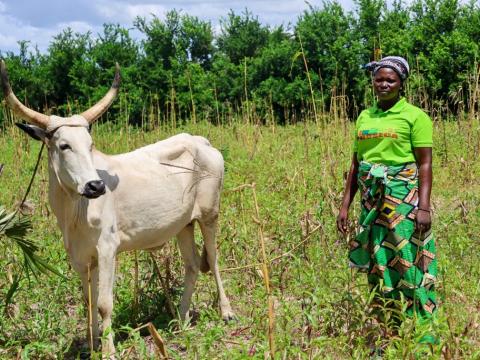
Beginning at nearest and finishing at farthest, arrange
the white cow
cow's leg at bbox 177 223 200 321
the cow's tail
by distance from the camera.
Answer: the white cow, cow's leg at bbox 177 223 200 321, the cow's tail

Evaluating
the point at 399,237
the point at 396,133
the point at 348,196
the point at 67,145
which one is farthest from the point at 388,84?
the point at 67,145

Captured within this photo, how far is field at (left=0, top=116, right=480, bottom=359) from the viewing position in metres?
3.35

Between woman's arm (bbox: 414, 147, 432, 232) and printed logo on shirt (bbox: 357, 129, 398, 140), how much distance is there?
155 mm

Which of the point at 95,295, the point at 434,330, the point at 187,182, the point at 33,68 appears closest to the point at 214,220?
the point at 187,182

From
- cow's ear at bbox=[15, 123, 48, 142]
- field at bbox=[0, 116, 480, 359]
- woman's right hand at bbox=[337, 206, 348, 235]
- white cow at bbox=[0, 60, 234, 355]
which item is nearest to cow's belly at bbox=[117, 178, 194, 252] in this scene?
white cow at bbox=[0, 60, 234, 355]

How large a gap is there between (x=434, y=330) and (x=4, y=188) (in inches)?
217

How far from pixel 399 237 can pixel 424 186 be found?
0.32 meters

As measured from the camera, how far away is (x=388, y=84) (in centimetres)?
361

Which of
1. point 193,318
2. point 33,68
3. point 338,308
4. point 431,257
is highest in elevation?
point 33,68

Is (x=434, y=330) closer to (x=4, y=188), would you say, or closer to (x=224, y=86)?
(x=4, y=188)

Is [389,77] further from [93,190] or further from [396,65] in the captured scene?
[93,190]

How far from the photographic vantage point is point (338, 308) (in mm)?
3637

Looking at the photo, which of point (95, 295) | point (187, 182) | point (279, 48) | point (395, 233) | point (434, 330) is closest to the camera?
point (434, 330)

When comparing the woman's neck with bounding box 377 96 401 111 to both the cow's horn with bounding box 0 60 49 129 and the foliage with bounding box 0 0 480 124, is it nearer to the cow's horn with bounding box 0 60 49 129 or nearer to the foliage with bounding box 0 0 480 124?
the cow's horn with bounding box 0 60 49 129
